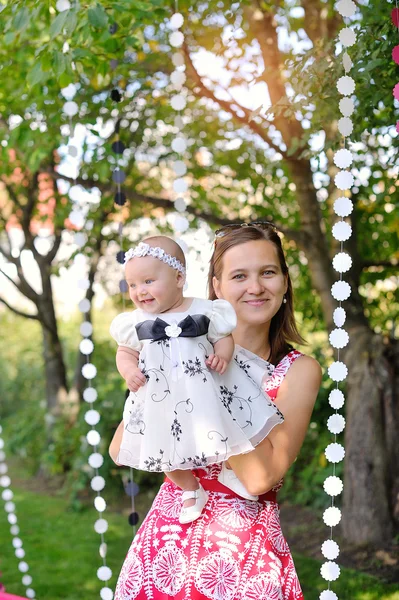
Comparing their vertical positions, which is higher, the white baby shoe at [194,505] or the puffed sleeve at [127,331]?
the puffed sleeve at [127,331]

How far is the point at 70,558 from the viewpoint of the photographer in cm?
471

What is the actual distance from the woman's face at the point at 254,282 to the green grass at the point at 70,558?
7.72 feet

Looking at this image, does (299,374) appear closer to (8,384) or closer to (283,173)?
(283,173)

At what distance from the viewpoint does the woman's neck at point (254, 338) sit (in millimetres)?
1874

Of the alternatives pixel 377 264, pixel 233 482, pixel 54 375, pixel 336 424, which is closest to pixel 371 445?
pixel 377 264

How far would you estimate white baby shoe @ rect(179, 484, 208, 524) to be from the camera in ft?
5.29

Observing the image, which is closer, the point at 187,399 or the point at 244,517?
the point at 187,399

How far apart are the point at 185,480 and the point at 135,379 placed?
0.28 m

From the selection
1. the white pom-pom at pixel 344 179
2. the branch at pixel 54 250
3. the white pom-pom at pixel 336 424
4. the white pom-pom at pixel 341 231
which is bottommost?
the white pom-pom at pixel 336 424

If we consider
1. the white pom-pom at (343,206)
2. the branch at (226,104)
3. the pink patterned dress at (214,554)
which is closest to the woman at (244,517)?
the pink patterned dress at (214,554)

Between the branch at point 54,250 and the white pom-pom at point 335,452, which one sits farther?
the branch at point 54,250

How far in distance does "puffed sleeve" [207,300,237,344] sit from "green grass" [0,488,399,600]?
8.38ft

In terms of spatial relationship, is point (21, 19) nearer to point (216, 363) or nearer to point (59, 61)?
point (59, 61)

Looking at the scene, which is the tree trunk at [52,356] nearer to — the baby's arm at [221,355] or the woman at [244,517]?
the woman at [244,517]
